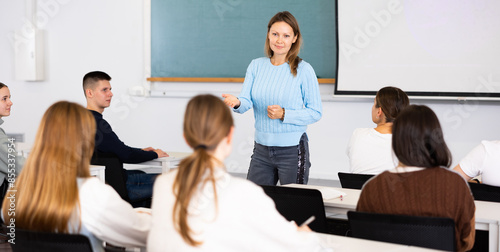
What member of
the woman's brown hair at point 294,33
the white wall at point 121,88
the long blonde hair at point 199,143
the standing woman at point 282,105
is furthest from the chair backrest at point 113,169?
the white wall at point 121,88

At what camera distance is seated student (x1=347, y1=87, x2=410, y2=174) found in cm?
310

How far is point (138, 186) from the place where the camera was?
4.04 meters

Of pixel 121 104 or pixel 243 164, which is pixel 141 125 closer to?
pixel 121 104

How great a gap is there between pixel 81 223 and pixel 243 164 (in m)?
4.55

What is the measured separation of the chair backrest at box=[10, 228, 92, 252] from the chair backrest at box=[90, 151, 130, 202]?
2061 mm

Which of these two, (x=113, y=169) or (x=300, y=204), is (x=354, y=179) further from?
(x=113, y=169)

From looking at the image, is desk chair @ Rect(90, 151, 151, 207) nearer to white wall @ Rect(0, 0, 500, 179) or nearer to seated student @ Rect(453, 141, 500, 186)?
seated student @ Rect(453, 141, 500, 186)

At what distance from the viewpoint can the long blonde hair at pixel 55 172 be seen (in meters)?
1.75

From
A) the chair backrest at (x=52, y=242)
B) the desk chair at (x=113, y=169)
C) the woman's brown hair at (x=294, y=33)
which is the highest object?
the woman's brown hair at (x=294, y=33)

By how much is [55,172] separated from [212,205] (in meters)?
0.53

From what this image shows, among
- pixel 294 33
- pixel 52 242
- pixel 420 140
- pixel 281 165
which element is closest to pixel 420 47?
pixel 294 33

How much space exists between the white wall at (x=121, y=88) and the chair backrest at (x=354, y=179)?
103 inches

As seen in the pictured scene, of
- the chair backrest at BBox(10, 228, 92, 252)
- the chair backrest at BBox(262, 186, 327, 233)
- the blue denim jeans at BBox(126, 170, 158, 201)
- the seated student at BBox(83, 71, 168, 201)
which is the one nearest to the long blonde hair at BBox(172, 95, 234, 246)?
the chair backrest at BBox(10, 228, 92, 252)

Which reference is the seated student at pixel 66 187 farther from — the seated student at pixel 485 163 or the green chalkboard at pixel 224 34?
the green chalkboard at pixel 224 34
